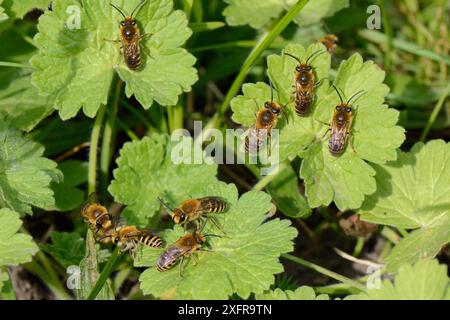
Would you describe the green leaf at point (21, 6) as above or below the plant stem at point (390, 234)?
above

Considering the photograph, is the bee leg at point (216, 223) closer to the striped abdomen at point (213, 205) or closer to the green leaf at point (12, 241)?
the striped abdomen at point (213, 205)

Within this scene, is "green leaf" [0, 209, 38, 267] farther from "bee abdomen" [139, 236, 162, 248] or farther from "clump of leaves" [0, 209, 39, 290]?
"bee abdomen" [139, 236, 162, 248]

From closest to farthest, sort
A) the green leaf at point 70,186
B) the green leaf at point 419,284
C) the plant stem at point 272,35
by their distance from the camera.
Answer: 1. the green leaf at point 419,284
2. the plant stem at point 272,35
3. the green leaf at point 70,186

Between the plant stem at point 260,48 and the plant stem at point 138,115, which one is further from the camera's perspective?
the plant stem at point 138,115

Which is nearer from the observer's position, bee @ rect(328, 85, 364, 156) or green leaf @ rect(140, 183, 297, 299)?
green leaf @ rect(140, 183, 297, 299)

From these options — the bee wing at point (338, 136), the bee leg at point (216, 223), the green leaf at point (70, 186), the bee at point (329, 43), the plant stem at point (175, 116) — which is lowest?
the bee leg at point (216, 223)

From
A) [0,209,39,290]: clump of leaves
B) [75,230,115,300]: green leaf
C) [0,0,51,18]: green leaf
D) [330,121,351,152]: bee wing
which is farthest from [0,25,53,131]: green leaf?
[330,121,351,152]: bee wing

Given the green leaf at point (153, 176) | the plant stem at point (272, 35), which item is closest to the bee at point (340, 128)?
the plant stem at point (272, 35)
